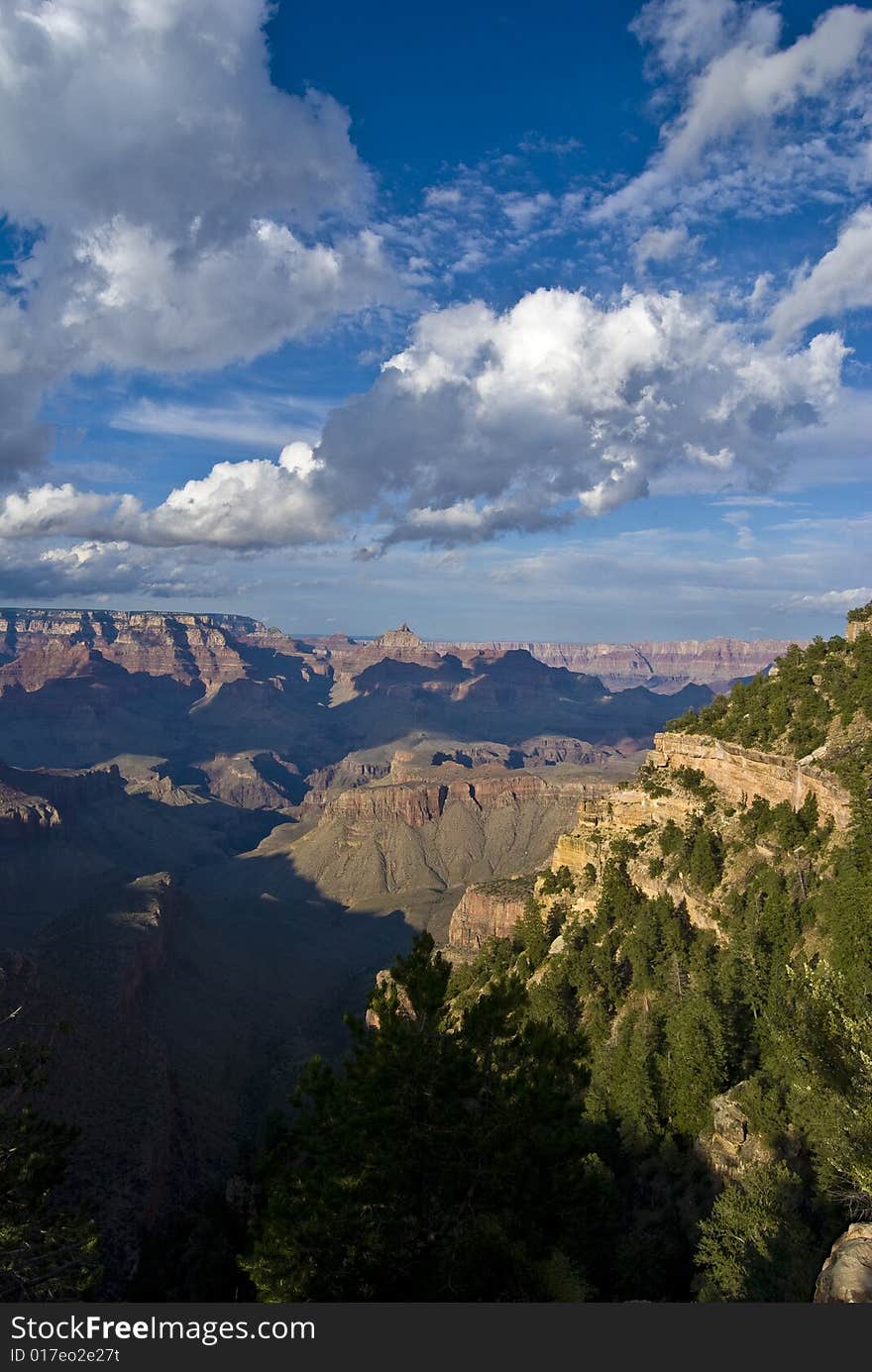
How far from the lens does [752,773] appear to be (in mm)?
46688

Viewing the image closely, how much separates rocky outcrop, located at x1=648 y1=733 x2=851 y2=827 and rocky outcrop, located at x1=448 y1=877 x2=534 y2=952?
4306 centimetres

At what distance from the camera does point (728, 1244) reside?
2227 cm

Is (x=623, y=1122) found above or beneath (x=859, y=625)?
beneath

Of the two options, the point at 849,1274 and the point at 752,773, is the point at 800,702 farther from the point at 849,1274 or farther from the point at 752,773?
the point at 849,1274

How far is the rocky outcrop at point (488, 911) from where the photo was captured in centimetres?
9431

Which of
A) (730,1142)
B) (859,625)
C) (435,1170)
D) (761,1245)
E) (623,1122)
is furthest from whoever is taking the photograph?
(859,625)

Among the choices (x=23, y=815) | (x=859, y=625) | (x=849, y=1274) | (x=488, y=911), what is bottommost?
(x=23, y=815)

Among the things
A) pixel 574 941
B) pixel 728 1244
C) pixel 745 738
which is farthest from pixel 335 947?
pixel 728 1244

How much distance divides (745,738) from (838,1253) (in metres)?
37.0

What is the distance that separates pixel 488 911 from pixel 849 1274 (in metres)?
90.5

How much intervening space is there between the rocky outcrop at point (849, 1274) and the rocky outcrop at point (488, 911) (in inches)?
3018

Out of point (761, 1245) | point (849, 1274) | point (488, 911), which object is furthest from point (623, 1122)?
point (488, 911)

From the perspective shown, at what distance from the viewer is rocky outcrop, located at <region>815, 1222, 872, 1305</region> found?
44.3ft
